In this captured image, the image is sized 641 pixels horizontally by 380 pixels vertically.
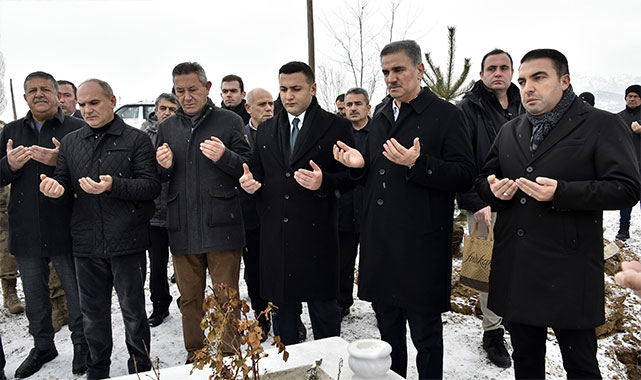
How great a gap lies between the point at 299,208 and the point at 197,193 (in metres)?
0.83

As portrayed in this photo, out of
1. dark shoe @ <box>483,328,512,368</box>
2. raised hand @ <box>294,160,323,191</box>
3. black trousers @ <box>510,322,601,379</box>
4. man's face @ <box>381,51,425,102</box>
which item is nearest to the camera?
black trousers @ <box>510,322,601,379</box>

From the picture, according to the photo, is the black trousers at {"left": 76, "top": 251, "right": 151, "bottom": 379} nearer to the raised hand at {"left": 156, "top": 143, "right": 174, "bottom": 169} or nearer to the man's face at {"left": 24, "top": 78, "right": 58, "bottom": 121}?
the raised hand at {"left": 156, "top": 143, "right": 174, "bottom": 169}

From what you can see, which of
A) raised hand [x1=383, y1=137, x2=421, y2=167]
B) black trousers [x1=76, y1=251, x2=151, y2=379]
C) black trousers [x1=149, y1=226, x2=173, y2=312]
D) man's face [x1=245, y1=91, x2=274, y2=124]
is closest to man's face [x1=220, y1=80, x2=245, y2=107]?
man's face [x1=245, y1=91, x2=274, y2=124]

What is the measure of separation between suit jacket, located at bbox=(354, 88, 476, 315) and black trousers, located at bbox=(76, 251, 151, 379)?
167cm

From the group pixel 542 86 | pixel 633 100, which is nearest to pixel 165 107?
pixel 542 86

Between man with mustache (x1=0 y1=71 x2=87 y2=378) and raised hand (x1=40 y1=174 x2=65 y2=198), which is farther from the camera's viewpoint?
man with mustache (x1=0 y1=71 x2=87 y2=378)

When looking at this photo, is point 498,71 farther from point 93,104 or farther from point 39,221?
point 39,221

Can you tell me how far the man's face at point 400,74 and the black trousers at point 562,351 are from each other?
4.89ft

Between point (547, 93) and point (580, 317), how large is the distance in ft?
3.74

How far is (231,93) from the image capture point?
224 inches

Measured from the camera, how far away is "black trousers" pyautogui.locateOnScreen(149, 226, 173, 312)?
4.73 meters

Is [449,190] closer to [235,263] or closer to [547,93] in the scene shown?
[547,93]

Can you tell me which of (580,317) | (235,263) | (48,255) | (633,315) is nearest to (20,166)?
(48,255)

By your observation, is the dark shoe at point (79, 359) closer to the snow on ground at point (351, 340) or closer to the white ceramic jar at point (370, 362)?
the snow on ground at point (351, 340)
